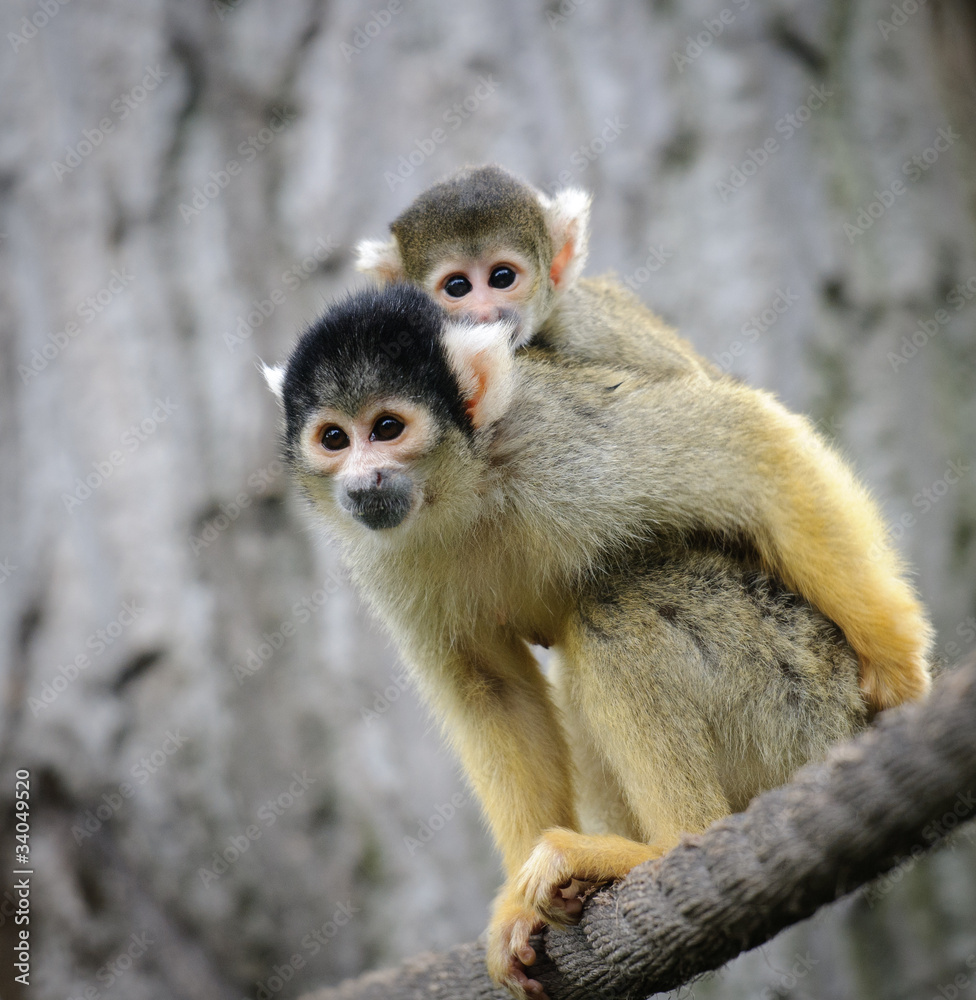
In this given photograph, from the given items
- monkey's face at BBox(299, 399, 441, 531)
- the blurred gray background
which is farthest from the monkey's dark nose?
the blurred gray background

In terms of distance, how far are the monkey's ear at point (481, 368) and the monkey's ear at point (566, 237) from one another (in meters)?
1.25

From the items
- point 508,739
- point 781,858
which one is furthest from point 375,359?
point 781,858

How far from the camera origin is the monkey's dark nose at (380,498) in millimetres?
2674

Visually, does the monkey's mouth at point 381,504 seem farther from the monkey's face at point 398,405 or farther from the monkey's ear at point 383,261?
the monkey's ear at point 383,261

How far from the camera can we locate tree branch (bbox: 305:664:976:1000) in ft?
5.22

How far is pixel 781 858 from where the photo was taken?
1819 millimetres

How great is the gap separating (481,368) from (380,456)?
39cm

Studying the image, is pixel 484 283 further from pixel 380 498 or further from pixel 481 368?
pixel 380 498

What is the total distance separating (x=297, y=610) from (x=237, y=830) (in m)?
1.34

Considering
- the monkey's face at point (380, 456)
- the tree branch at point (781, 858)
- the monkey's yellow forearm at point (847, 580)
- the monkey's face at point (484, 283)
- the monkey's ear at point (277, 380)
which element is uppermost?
the monkey's face at point (484, 283)

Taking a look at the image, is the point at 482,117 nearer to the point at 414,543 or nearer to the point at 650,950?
the point at 414,543

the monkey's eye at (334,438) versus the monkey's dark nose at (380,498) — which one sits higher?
the monkey's eye at (334,438)

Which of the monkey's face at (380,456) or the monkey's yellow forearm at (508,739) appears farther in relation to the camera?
the monkey's yellow forearm at (508,739)

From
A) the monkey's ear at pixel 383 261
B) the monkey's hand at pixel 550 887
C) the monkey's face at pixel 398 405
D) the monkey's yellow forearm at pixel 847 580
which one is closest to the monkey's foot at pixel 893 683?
the monkey's yellow forearm at pixel 847 580
